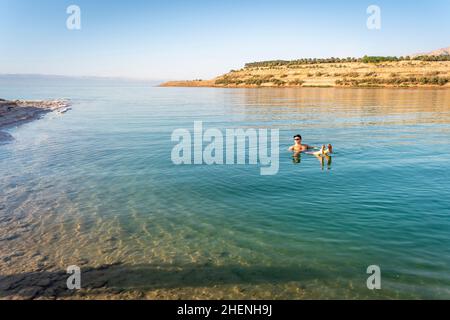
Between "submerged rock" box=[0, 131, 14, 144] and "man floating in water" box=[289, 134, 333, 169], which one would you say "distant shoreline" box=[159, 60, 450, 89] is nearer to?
"man floating in water" box=[289, 134, 333, 169]

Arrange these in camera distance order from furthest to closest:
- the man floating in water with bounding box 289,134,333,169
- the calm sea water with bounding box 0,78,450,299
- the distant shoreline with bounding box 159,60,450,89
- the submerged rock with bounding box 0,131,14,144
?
the distant shoreline with bounding box 159,60,450,89
the submerged rock with bounding box 0,131,14,144
the man floating in water with bounding box 289,134,333,169
the calm sea water with bounding box 0,78,450,299

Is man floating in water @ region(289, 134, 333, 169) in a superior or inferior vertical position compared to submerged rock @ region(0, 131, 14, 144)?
inferior

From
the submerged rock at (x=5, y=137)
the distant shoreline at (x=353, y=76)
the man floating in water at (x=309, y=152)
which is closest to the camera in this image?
the man floating in water at (x=309, y=152)

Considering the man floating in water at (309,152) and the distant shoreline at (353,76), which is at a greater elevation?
the distant shoreline at (353,76)

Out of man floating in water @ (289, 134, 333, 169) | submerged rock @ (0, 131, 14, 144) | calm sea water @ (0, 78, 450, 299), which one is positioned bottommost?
calm sea water @ (0, 78, 450, 299)

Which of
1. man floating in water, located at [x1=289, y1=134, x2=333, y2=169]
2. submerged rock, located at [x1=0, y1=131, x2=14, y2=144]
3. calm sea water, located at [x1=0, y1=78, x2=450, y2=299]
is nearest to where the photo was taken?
calm sea water, located at [x1=0, y1=78, x2=450, y2=299]

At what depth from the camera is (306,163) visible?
20500 millimetres

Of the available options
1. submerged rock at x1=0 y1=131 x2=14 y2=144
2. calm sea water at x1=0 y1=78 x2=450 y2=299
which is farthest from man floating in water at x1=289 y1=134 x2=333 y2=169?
submerged rock at x1=0 y1=131 x2=14 y2=144

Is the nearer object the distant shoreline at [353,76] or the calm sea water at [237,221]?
the calm sea water at [237,221]

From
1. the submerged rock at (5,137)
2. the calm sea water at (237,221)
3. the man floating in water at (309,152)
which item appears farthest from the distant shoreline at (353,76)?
the submerged rock at (5,137)

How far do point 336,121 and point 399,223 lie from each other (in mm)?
28140

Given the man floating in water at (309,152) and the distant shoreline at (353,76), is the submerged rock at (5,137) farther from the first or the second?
the distant shoreline at (353,76)
